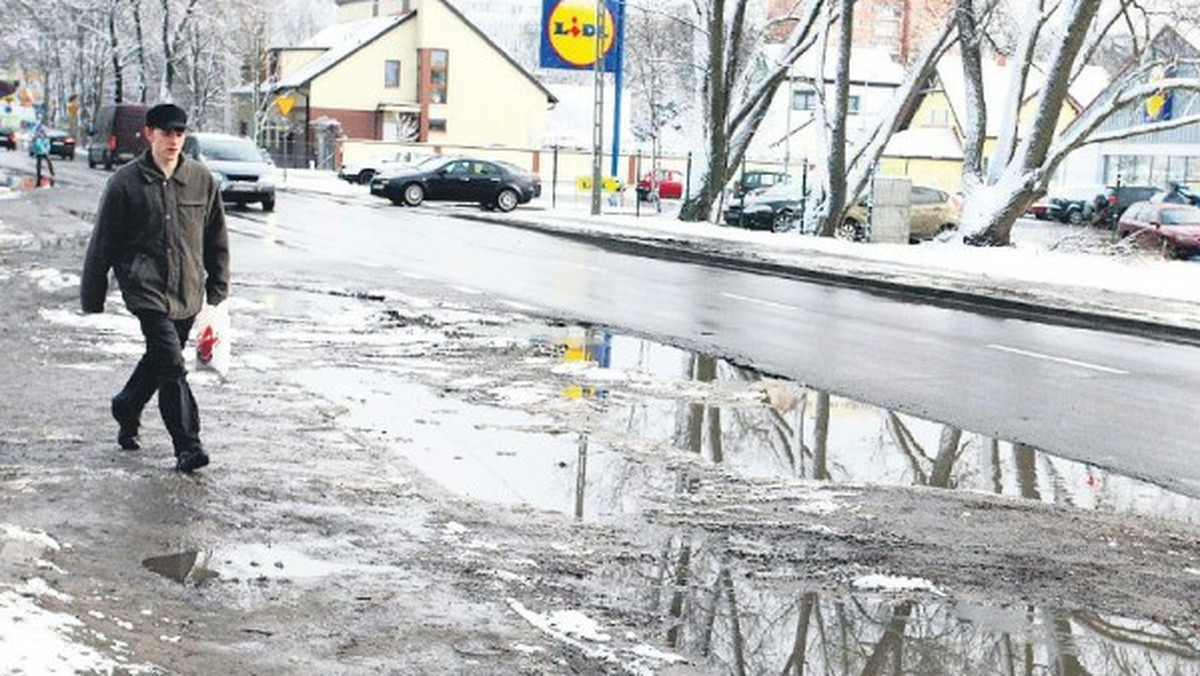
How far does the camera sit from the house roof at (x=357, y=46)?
7788 cm

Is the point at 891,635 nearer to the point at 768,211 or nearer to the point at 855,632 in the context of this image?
the point at 855,632

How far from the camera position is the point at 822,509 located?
7746mm

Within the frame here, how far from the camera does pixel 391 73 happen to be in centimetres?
7969

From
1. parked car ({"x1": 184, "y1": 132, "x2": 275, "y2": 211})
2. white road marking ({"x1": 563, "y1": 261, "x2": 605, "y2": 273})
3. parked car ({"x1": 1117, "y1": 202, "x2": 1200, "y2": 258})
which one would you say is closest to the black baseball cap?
white road marking ({"x1": 563, "y1": 261, "x2": 605, "y2": 273})

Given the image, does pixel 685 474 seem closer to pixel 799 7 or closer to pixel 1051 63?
pixel 1051 63

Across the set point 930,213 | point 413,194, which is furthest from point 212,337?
point 413,194

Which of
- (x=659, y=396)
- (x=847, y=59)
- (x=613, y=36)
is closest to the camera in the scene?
(x=659, y=396)

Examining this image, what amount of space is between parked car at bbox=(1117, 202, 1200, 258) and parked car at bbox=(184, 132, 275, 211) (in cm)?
2036

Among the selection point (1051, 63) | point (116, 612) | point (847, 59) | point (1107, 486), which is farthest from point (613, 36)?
point (116, 612)

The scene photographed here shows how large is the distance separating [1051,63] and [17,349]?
21929mm

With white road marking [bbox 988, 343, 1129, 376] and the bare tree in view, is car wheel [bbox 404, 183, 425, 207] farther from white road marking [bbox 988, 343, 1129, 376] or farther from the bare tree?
white road marking [bbox 988, 343, 1129, 376]

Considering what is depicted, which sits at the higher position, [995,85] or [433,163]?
[995,85]

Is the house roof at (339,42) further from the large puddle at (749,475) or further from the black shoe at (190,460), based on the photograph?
the black shoe at (190,460)

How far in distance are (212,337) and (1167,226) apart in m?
35.9
